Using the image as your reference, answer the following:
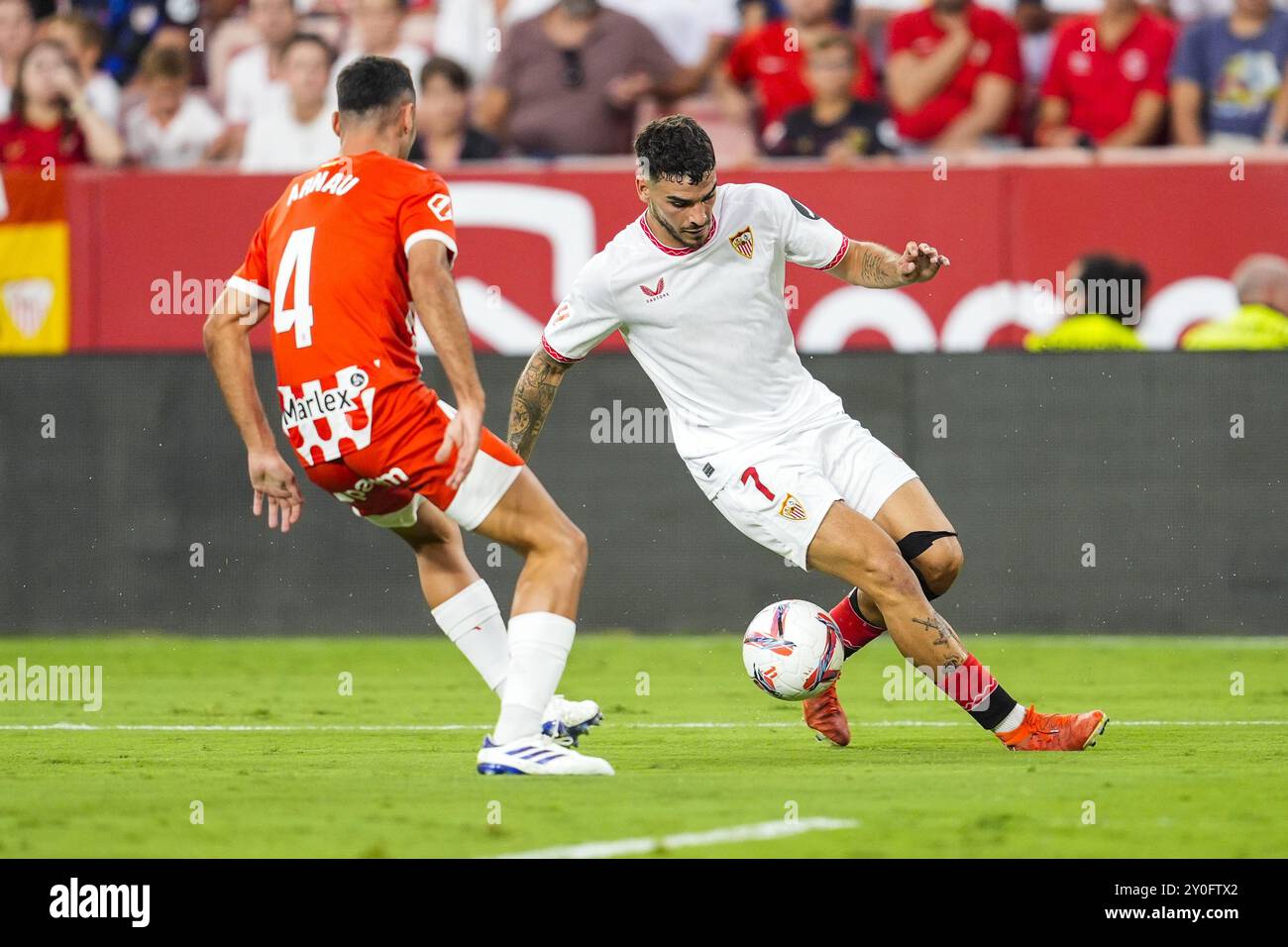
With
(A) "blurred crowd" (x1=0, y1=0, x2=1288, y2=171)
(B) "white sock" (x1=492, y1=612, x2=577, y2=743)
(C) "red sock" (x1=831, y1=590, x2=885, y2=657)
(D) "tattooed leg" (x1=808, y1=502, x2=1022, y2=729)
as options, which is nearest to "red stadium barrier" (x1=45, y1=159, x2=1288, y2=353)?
(A) "blurred crowd" (x1=0, y1=0, x2=1288, y2=171)

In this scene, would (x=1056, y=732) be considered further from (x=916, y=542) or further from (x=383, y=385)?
(x=383, y=385)

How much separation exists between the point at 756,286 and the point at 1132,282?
591cm

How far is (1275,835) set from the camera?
518 centimetres

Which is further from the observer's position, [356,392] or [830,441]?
[830,441]

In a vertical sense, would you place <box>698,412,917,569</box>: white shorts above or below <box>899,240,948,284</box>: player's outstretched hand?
below

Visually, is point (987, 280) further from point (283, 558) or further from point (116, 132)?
point (116, 132)

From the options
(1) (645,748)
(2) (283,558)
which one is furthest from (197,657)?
(1) (645,748)

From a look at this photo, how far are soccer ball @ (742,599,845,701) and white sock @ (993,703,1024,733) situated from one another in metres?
0.62

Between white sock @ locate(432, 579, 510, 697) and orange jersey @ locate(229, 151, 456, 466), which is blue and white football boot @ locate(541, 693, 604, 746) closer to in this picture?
white sock @ locate(432, 579, 510, 697)

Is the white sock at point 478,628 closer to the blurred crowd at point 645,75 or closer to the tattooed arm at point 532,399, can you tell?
the tattooed arm at point 532,399

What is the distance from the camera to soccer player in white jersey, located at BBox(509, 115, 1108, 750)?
689cm

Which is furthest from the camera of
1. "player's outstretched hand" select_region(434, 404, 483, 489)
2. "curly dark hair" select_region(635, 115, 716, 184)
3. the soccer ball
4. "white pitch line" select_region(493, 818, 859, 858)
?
the soccer ball

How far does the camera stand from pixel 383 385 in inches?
248

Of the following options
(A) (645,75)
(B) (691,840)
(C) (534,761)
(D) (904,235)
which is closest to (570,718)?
(C) (534,761)
